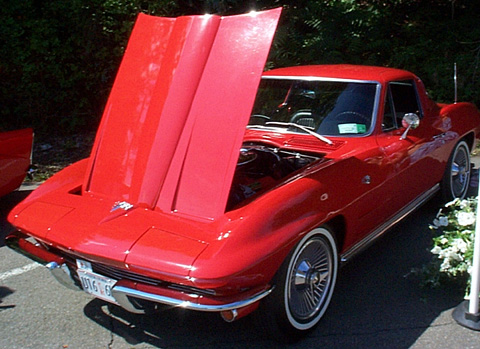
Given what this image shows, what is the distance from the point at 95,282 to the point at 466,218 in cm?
246

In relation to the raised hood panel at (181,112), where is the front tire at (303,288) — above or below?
below

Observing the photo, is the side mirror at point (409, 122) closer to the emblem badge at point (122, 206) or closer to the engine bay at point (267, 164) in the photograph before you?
the engine bay at point (267, 164)

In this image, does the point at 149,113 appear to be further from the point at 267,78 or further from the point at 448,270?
the point at 448,270

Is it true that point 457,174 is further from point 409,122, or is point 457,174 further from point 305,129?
point 305,129

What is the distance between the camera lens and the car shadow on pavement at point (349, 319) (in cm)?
308

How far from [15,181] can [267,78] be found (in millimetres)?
2584

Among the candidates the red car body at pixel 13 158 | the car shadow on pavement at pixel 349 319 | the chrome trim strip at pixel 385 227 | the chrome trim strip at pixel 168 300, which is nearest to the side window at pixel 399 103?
the chrome trim strip at pixel 385 227

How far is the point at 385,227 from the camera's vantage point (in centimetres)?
392

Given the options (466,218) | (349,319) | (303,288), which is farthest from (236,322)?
(466,218)

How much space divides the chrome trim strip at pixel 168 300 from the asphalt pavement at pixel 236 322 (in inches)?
17.0

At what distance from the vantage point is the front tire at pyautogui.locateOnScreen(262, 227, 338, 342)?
9.37 ft

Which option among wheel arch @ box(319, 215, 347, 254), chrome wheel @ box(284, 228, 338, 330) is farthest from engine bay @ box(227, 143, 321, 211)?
chrome wheel @ box(284, 228, 338, 330)

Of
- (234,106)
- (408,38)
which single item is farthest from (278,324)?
(408,38)

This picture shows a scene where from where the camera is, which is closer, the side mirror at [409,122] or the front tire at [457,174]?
the side mirror at [409,122]
